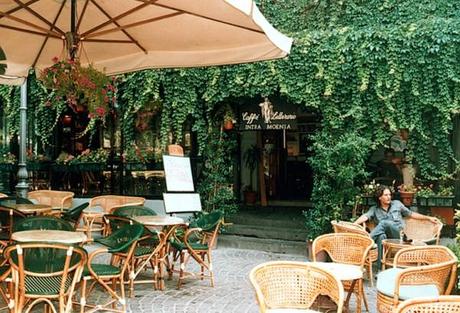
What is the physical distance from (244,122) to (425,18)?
3857mm

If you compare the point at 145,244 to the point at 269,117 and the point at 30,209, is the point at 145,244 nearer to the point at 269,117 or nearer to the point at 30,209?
the point at 30,209

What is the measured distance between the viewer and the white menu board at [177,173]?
8.25 metres

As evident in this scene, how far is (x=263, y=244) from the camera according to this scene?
358 inches

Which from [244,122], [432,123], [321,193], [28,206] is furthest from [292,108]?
[28,206]

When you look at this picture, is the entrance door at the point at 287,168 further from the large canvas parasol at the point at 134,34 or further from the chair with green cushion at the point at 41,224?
the chair with green cushion at the point at 41,224

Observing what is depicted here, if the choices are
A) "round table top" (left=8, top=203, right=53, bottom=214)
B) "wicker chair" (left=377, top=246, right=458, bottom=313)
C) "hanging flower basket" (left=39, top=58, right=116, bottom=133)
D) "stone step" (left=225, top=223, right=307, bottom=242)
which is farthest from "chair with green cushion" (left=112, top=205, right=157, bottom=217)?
"wicker chair" (left=377, top=246, right=458, bottom=313)

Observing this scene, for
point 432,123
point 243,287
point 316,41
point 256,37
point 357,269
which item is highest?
point 316,41

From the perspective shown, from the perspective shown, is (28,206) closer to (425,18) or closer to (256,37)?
(256,37)

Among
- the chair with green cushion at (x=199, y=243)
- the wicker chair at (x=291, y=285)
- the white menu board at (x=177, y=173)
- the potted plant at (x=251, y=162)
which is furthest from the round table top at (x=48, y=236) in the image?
the potted plant at (x=251, y=162)

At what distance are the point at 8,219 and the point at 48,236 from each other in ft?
7.43

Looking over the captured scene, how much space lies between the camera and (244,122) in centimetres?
988

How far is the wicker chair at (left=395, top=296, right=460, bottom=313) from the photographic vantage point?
106 inches

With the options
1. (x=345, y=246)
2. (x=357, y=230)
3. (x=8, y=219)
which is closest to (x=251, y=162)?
(x=357, y=230)

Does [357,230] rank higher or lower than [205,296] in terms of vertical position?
higher
